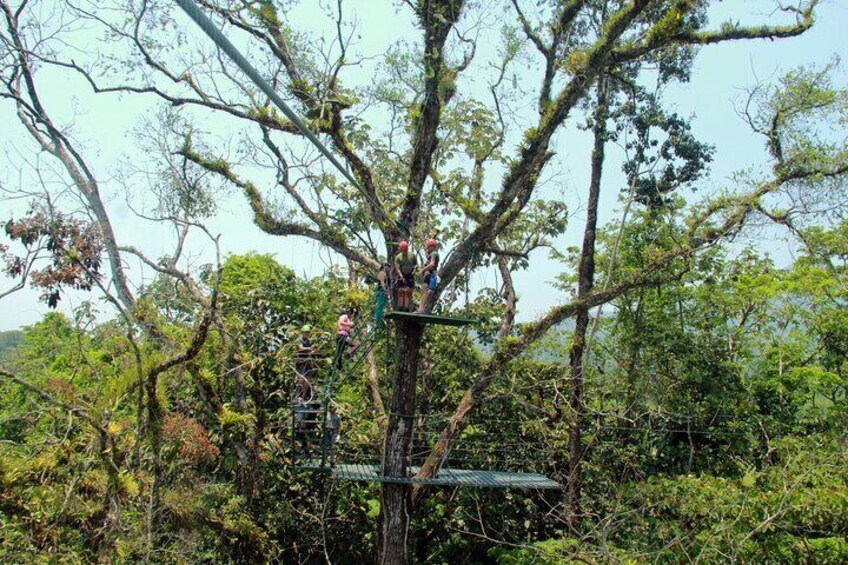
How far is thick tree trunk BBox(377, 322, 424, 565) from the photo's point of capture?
8602mm

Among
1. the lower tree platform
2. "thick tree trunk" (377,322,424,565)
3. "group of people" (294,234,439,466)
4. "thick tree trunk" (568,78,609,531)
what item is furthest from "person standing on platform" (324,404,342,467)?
"thick tree trunk" (568,78,609,531)

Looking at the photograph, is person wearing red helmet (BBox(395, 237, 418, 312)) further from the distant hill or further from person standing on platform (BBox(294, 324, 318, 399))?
the distant hill

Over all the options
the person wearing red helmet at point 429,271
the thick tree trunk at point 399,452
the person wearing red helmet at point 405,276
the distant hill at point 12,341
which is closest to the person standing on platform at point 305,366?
the thick tree trunk at point 399,452

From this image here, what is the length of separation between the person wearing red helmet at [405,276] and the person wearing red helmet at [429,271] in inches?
7.2

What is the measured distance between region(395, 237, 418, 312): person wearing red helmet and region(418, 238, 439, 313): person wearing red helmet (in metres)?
0.18

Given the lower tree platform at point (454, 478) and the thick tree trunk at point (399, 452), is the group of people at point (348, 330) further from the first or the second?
the thick tree trunk at point (399, 452)

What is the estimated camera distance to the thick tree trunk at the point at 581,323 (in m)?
10.4

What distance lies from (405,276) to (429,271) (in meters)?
0.30

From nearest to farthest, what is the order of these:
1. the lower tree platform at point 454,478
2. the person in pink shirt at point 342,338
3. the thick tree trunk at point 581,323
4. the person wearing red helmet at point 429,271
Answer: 1. the lower tree platform at point 454,478
2. the person wearing red helmet at point 429,271
3. the person in pink shirt at point 342,338
4. the thick tree trunk at point 581,323

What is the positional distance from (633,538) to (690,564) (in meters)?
2.28

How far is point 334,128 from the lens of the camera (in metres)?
8.96

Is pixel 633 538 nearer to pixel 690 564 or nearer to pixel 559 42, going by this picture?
pixel 690 564

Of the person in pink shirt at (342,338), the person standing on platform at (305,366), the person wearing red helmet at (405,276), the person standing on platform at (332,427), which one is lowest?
the person standing on platform at (332,427)

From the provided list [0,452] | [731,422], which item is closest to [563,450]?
[731,422]
